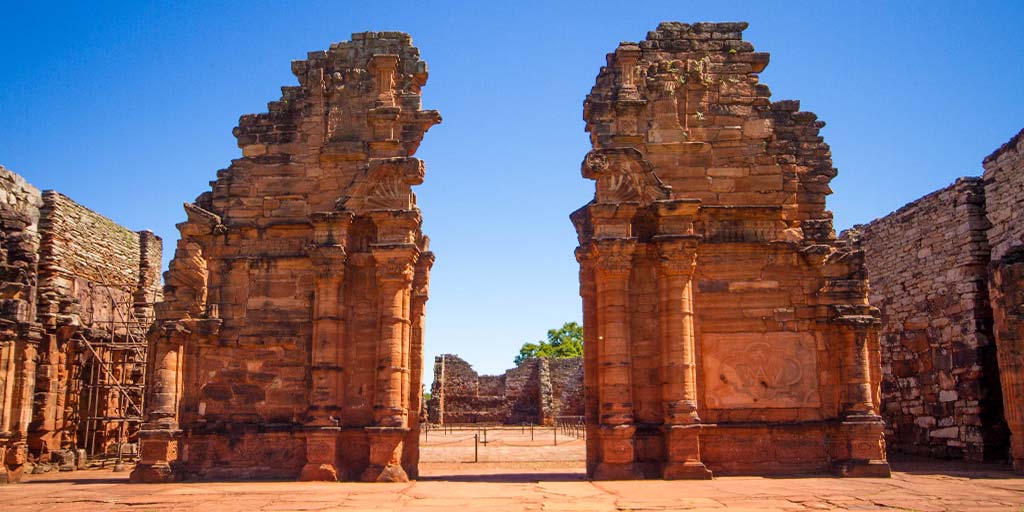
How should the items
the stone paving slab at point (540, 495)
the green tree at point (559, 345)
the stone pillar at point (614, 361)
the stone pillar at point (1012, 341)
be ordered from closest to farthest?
the stone paving slab at point (540, 495)
the stone pillar at point (614, 361)
the stone pillar at point (1012, 341)
the green tree at point (559, 345)

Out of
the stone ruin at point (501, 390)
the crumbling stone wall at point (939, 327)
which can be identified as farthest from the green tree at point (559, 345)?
the crumbling stone wall at point (939, 327)

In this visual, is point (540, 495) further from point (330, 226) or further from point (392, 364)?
point (330, 226)

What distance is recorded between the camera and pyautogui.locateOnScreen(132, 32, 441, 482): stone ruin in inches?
494

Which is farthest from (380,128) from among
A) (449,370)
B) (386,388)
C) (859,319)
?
(449,370)

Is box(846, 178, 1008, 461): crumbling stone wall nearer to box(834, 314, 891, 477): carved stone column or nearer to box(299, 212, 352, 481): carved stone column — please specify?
box(834, 314, 891, 477): carved stone column

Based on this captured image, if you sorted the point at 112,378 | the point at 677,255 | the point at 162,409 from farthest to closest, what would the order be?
the point at 112,378, the point at 162,409, the point at 677,255

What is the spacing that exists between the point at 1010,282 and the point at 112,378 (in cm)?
1857

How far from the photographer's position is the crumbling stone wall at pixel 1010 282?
14203 mm

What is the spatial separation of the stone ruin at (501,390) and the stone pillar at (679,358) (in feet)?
81.6

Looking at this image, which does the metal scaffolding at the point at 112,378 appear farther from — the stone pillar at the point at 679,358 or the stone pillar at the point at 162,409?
the stone pillar at the point at 679,358

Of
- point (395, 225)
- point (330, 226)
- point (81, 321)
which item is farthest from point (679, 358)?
point (81, 321)

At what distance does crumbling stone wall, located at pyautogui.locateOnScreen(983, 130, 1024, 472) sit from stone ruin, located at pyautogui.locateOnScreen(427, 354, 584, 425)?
21742 millimetres

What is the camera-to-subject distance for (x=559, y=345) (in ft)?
238

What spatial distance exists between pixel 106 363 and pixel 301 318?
947 cm
